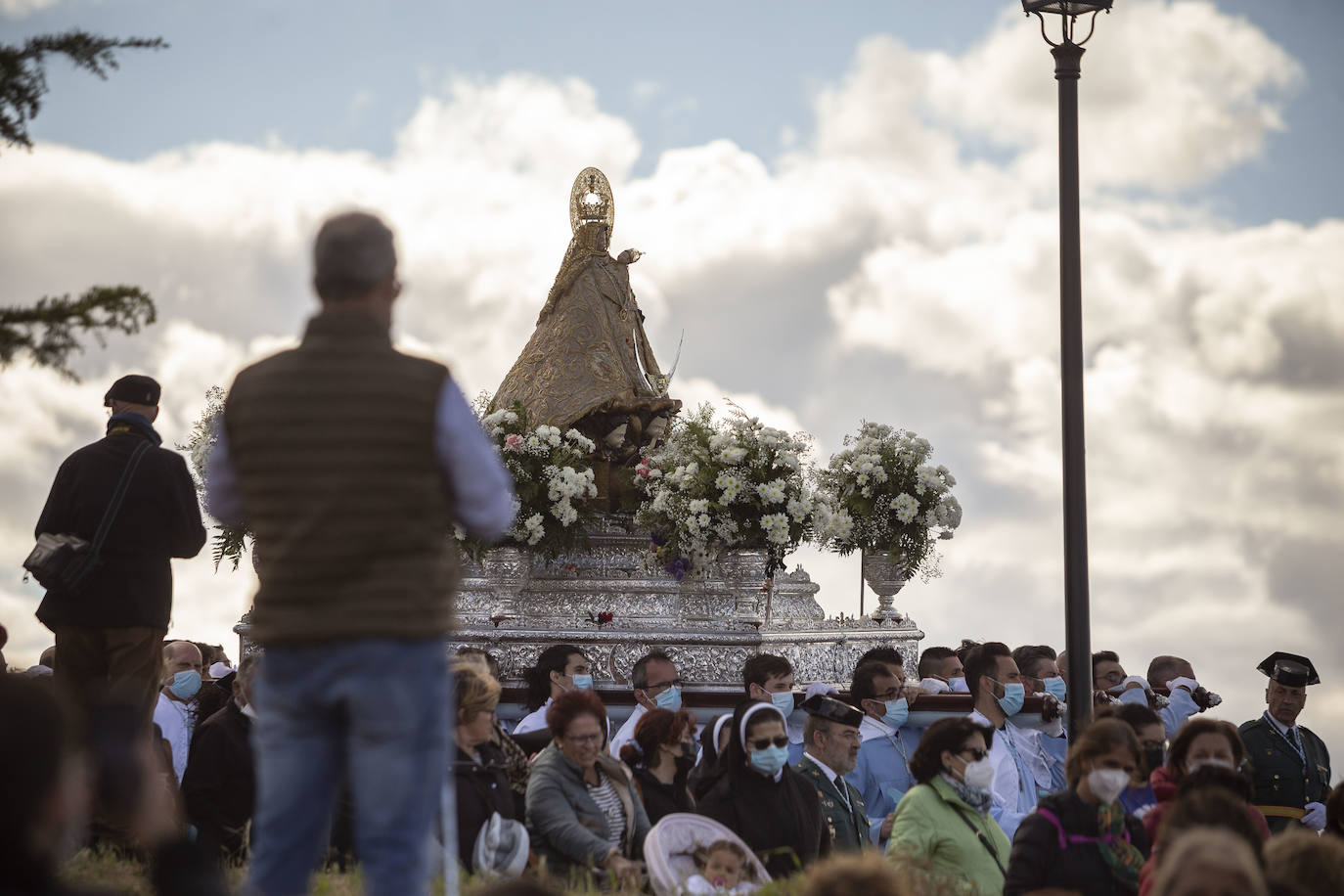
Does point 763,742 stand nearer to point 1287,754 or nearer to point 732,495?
point 1287,754

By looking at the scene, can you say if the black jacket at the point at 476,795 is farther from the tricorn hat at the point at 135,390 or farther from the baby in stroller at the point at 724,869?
the tricorn hat at the point at 135,390

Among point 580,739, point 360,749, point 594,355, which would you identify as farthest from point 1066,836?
point 594,355

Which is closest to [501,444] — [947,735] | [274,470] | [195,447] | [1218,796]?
[195,447]

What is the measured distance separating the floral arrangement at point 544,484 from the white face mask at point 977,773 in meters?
7.24

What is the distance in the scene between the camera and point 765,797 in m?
9.10

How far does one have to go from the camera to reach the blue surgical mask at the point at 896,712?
39.3ft

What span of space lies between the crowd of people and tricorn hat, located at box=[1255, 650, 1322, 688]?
3cm

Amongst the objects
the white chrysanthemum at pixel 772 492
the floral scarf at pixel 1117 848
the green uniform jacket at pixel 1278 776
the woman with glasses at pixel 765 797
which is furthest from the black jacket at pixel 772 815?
the white chrysanthemum at pixel 772 492

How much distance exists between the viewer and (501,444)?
1594 cm

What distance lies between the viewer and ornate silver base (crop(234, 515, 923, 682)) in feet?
51.1

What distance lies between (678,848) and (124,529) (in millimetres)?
3280

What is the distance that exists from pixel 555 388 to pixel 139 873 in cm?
1048

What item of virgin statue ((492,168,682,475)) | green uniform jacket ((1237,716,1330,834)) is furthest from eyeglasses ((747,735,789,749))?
virgin statue ((492,168,682,475))

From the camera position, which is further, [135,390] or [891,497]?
[891,497]
